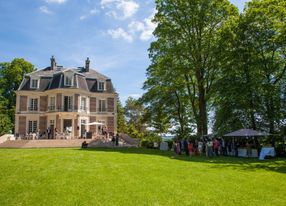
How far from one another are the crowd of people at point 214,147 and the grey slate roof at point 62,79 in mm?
19999

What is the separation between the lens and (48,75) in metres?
40.1

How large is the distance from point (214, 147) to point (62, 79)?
23331 mm

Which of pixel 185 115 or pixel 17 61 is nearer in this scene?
pixel 185 115

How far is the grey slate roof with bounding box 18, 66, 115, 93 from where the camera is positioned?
3759 cm

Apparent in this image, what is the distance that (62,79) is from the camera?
1459 inches

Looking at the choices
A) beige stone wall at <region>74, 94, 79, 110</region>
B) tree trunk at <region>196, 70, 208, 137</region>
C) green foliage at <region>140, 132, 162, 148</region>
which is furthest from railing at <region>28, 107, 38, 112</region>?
tree trunk at <region>196, 70, 208, 137</region>

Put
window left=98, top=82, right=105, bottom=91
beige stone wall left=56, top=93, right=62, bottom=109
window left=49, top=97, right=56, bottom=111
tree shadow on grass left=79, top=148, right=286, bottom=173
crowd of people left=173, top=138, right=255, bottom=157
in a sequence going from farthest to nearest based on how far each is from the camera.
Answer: window left=98, top=82, right=105, bottom=91, window left=49, top=97, right=56, bottom=111, beige stone wall left=56, top=93, right=62, bottom=109, crowd of people left=173, top=138, right=255, bottom=157, tree shadow on grass left=79, top=148, right=286, bottom=173

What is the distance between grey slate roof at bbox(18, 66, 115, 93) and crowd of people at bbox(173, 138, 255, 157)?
20.0m

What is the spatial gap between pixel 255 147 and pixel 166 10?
1440 cm

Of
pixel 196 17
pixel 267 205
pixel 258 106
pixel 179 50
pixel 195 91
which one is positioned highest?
pixel 196 17

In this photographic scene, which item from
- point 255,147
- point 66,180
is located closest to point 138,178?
point 66,180

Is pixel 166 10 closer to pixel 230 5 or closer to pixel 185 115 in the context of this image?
pixel 230 5

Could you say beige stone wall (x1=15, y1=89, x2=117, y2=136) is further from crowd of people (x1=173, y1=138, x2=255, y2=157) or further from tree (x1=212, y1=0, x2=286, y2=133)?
tree (x1=212, y1=0, x2=286, y2=133)

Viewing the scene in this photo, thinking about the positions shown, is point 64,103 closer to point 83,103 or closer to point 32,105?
point 83,103
